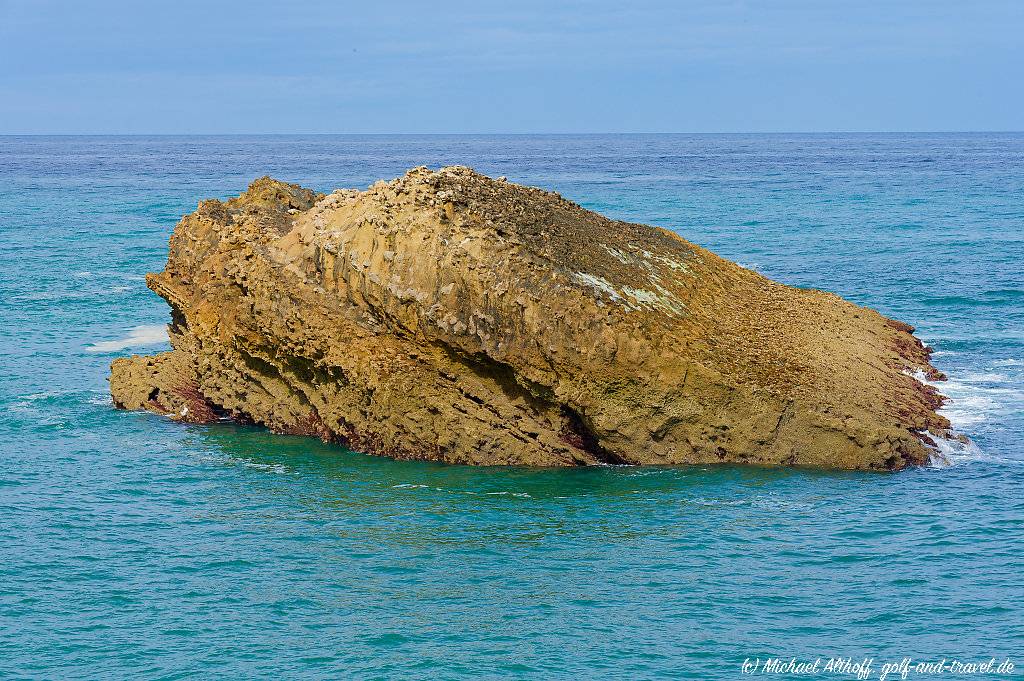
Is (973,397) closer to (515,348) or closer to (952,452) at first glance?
(952,452)

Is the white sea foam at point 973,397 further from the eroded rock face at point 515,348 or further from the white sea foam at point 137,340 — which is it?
the white sea foam at point 137,340

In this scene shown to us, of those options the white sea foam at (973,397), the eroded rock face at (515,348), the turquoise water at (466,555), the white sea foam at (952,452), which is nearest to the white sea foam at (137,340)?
the turquoise water at (466,555)

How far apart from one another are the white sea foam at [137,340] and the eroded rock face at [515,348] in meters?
10.1

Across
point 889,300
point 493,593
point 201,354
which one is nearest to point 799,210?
point 889,300

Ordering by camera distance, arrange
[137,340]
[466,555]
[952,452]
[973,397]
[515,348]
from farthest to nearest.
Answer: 1. [137,340]
2. [973,397]
3. [952,452]
4. [515,348]
5. [466,555]

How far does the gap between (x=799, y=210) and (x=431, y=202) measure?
60.5m

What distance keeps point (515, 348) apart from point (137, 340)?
18.4 meters

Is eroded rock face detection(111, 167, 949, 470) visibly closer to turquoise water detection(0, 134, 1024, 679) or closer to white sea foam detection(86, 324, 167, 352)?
turquoise water detection(0, 134, 1024, 679)

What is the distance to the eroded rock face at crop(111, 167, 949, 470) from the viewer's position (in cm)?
2162

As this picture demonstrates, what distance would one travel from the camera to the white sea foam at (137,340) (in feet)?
114

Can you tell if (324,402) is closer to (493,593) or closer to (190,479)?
(190,479)

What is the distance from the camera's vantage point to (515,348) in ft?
70.9

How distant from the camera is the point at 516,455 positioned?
22422 mm

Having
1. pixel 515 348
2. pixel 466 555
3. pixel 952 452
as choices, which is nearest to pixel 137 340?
pixel 515 348
